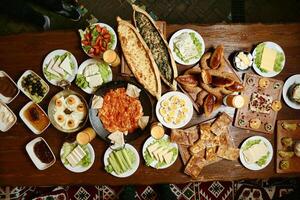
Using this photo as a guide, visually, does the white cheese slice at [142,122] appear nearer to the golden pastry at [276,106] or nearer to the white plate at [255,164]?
the white plate at [255,164]

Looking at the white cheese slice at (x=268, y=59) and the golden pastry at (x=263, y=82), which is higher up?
the white cheese slice at (x=268, y=59)

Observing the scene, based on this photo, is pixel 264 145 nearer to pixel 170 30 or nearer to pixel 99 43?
pixel 170 30

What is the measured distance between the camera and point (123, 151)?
3.33 metres

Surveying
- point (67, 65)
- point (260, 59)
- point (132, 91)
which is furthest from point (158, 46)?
point (260, 59)

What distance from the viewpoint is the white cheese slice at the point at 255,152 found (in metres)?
3.38

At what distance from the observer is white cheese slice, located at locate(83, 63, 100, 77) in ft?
10.8

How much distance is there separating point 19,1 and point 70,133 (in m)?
1.80

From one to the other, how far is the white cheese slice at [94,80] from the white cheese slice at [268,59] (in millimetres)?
1515

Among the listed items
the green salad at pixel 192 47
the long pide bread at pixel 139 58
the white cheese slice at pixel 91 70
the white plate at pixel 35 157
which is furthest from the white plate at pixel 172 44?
the white plate at pixel 35 157

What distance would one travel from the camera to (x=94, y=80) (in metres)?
3.31

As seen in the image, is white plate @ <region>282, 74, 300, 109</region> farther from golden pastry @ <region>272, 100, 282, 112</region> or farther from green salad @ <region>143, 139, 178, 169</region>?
green salad @ <region>143, 139, 178, 169</region>

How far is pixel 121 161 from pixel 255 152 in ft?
4.13

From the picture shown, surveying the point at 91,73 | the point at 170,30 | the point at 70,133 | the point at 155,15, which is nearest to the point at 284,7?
the point at 155,15

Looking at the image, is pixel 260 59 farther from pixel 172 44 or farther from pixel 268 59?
pixel 172 44
